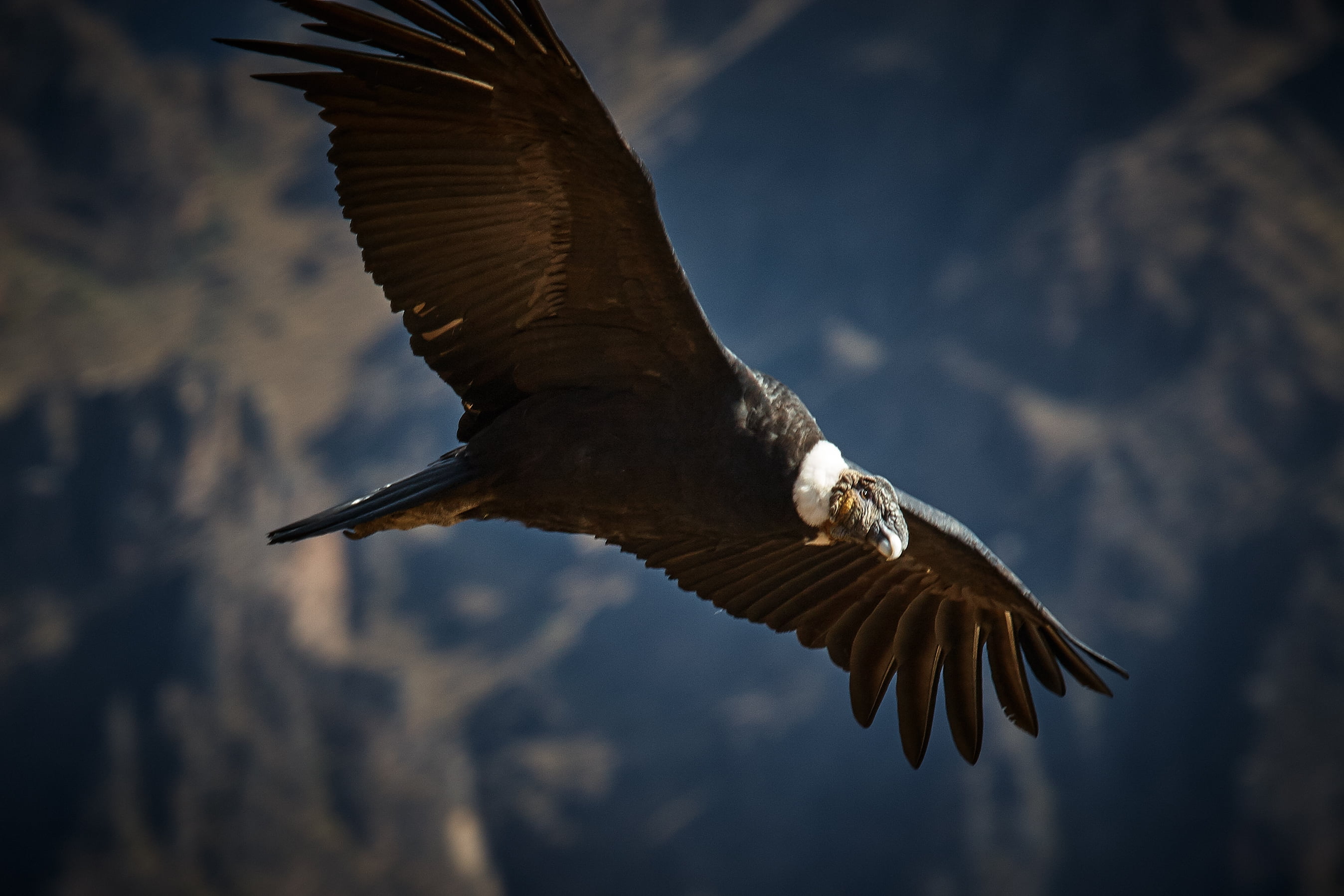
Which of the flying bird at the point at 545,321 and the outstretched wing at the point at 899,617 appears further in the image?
the outstretched wing at the point at 899,617

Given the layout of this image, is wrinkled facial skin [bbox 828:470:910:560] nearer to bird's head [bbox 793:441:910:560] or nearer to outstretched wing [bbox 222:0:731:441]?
bird's head [bbox 793:441:910:560]

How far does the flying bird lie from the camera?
211 cm

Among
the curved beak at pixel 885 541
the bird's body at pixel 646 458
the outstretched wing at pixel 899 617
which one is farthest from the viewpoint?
the outstretched wing at pixel 899 617

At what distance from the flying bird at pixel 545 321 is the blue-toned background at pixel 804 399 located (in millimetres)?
5203

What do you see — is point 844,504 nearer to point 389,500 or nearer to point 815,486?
point 815,486

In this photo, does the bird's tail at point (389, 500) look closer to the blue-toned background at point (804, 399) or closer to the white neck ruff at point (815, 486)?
the white neck ruff at point (815, 486)

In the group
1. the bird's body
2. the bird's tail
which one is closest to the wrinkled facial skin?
the bird's body

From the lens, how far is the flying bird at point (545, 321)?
211 centimetres

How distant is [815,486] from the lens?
8.41 feet

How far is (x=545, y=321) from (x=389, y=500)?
1.91 feet

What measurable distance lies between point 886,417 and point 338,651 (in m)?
4.76

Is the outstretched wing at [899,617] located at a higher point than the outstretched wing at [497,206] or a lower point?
lower

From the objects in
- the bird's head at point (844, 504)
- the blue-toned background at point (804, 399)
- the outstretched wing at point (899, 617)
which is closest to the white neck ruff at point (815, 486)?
the bird's head at point (844, 504)

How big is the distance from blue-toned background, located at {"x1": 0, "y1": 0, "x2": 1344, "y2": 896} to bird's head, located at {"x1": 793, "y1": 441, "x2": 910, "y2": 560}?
5550 millimetres
